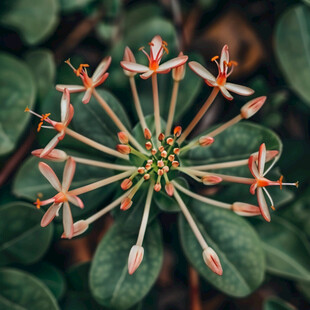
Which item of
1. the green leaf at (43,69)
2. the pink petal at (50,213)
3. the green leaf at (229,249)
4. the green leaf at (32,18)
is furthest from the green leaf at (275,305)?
the green leaf at (32,18)

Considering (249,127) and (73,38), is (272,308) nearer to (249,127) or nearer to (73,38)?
(249,127)

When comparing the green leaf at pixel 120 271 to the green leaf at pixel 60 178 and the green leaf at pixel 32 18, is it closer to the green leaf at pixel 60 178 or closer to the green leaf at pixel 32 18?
the green leaf at pixel 60 178

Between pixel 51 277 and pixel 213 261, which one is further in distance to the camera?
pixel 51 277

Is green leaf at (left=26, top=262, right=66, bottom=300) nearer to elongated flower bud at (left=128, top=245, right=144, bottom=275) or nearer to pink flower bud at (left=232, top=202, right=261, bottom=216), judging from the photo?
elongated flower bud at (left=128, top=245, right=144, bottom=275)

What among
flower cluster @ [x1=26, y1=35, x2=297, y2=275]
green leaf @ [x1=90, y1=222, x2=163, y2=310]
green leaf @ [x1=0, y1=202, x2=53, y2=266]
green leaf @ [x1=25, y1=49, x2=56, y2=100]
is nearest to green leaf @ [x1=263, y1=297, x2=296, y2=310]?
green leaf @ [x1=90, y1=222, x2=163, y2=310]

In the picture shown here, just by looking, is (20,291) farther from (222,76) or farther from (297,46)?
(297,46)

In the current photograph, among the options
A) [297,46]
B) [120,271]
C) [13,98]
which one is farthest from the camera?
[297,46]

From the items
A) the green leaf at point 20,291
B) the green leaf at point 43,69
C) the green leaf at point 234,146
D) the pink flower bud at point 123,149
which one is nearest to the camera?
the pink flower bud at point 123,149

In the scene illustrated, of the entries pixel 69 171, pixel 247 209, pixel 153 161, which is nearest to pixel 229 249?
pixel 247 209
